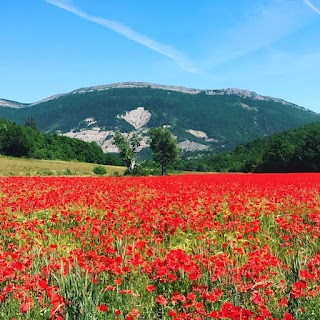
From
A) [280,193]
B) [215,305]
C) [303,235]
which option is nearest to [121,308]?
[215,305]

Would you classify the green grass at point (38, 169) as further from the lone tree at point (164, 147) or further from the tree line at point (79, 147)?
the lone tree at point (164, 147)

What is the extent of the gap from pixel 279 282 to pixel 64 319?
242 cm

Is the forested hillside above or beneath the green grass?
above

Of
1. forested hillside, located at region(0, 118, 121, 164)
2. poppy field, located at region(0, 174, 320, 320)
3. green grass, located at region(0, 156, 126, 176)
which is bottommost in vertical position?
green grass, located at region(0, 156, 126, 176)

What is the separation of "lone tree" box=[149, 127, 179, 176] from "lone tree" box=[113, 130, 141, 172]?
3.92m

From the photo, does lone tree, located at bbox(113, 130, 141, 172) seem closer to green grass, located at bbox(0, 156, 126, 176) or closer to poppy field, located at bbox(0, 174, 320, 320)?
green grass, located at bbox(0, 156, 126, 176)

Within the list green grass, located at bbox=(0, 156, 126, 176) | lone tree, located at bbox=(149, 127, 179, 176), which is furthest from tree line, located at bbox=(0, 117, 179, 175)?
green grass, located at bbox=(0, 156, 126, 176)

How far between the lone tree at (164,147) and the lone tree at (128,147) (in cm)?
392

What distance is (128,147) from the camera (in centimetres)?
7288

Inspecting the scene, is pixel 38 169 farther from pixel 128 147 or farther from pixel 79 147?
pixel 79 147

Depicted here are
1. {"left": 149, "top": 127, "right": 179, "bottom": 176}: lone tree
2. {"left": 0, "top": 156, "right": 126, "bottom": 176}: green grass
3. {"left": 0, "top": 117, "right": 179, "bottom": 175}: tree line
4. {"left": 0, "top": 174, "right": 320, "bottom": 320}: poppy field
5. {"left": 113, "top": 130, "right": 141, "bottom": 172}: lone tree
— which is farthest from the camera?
{"left": 149, "top": 127, "right": 179, "bottom": 176}: lone tree

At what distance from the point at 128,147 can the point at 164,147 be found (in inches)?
284

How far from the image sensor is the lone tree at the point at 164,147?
75.2 meters

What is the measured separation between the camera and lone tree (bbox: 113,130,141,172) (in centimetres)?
7225
